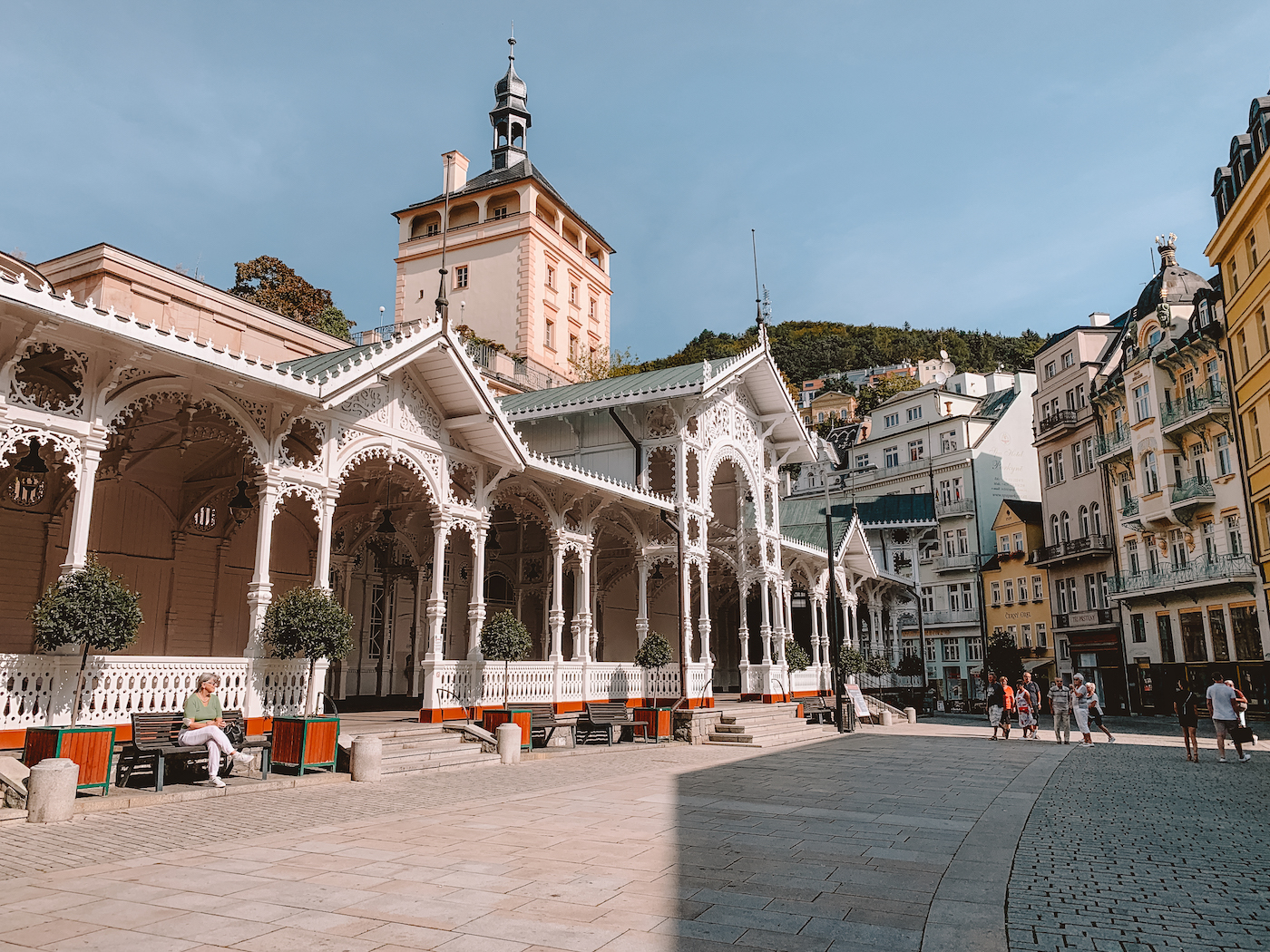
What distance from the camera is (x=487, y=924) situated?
541 centimetres

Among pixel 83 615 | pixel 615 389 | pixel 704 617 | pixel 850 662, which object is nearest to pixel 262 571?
pixel 83 615

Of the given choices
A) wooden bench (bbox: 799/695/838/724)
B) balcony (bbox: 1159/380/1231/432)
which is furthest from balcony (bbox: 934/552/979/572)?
wooden bench (bbox: 799/695/838/724)

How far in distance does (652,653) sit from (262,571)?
10.3 meters

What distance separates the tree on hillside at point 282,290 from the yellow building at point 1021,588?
3723cm

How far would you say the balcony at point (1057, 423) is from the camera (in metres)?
44.6

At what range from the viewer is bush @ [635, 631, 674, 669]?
20.9 metres

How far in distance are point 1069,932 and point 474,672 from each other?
498 inches

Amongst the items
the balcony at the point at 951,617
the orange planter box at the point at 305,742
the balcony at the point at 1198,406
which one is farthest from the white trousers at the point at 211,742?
the balcony at the point at 951,617

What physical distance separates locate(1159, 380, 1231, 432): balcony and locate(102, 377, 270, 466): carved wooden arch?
108ft

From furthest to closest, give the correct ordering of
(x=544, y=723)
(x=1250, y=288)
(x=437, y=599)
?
(x=1250, y=288) < (x=544, y=723) < (x=437, y=599)

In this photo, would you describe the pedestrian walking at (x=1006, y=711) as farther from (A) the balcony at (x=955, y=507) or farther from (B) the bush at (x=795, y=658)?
(A) the balcony at (x=955, y=507)

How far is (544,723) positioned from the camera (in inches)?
653

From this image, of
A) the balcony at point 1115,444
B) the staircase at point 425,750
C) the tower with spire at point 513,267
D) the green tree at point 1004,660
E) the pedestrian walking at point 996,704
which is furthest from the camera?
the tower with spire at point 513,267

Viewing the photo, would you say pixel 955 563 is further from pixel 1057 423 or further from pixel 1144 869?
pixel 1144 869
